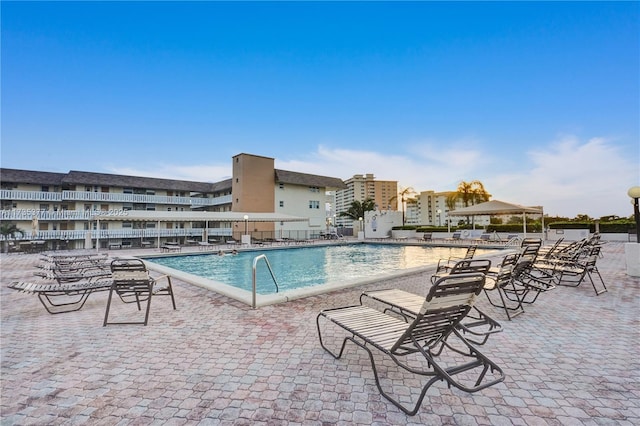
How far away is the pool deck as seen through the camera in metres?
2.11

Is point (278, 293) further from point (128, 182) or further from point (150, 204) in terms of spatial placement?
point (150, 204)

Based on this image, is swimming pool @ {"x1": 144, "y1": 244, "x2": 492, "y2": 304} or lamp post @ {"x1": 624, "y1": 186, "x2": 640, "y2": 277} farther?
lamp post @ {"x1": 624, "y1": 186, "x2": 640, "y2": 277}

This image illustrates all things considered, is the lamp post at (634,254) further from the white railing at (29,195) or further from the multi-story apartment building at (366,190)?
the multi-story apartment building at (366,190)

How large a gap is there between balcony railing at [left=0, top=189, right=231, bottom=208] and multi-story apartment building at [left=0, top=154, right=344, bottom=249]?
0.05 metres

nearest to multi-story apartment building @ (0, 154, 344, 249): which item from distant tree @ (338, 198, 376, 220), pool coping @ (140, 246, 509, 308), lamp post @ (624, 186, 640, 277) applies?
distant tree @ (338, 198, 376, 220)

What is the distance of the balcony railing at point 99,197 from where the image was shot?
23.2 metres

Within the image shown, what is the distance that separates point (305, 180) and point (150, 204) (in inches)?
642

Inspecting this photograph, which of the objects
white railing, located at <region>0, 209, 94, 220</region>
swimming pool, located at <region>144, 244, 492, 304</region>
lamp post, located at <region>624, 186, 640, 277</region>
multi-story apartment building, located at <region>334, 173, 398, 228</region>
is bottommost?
swimming pool, located at <region>144, 244, 492, 304</region>

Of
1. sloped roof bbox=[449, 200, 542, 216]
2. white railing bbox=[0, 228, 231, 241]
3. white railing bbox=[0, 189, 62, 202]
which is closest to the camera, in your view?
sloped roof bbox=[449, 200, 542, 216]

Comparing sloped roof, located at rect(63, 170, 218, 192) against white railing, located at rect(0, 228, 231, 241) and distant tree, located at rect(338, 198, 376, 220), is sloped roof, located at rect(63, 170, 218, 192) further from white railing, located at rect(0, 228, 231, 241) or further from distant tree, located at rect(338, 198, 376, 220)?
distant tree, located at rect(338, 198, 376, 220)

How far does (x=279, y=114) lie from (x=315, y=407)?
873 inches

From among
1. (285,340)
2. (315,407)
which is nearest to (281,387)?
(315,407)

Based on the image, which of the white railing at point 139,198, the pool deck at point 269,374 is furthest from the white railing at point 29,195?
the pool deck at point 269,374

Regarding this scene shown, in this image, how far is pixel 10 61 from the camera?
1145 centimetres
